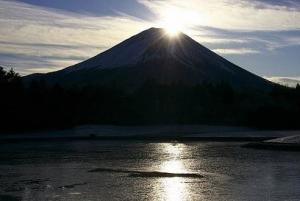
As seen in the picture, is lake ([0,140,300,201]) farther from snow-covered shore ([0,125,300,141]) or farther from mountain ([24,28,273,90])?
mountain ([24,28,273,90])

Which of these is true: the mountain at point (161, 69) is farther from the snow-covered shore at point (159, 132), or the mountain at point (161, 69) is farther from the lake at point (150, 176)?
the lake at point (150, 176)

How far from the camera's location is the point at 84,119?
80.6 m

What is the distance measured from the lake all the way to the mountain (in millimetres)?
117264

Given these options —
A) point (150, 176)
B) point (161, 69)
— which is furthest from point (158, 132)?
point (161, 69)

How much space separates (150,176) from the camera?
2467 cm

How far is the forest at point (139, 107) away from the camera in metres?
67.6

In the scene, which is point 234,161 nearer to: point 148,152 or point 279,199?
point 148,152

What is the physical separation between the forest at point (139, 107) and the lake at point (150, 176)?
30120 millimetres

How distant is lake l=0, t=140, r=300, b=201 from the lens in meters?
19.2

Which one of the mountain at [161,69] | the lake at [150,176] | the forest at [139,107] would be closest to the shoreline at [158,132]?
the forest at [139,107]

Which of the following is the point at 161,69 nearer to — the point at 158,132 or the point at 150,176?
the point at 158,132

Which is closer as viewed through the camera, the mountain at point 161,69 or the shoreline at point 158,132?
the shoreline at point 158,132

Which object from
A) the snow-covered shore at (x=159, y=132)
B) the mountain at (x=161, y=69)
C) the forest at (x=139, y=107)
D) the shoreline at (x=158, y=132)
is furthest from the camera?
the mountain at (x=161, y=69)

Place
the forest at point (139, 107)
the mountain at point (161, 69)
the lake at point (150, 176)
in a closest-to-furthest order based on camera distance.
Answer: the lake at point (150, 176) → the forest at point (139, 107) → the mountain at point (161, 69)
